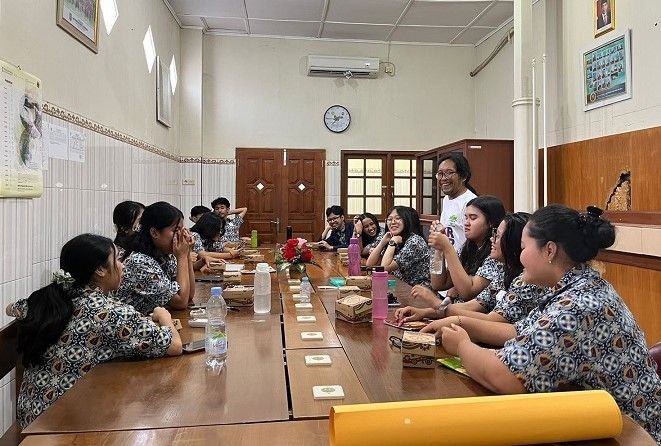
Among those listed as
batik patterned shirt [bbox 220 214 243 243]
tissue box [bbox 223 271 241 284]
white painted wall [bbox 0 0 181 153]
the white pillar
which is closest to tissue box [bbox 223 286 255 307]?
tissue box [bbox 223 271 241 284]

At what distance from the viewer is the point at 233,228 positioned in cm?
689

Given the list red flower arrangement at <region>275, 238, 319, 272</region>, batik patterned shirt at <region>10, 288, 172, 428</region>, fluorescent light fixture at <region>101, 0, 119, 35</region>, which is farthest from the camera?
fluorescent light fixture at <region>101, 0, 119, 35</region>

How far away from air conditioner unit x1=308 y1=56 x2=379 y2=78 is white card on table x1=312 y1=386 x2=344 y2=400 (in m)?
6.56

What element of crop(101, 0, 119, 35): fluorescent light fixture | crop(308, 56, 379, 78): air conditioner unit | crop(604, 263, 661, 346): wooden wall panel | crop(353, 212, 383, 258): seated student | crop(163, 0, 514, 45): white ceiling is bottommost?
crop(604, 263, 661, 346): wooden wall panel

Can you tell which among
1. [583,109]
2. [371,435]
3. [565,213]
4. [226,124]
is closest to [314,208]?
[226,124]

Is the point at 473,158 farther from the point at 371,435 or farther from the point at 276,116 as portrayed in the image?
the point at 371,435

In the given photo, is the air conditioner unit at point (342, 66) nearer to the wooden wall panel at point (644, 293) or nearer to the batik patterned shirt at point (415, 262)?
the batik patterned shirt at point (415, 262)

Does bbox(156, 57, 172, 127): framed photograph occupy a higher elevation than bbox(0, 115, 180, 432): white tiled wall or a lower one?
higher

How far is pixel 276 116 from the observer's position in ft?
24.7

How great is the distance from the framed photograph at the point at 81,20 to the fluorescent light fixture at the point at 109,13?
23 cm

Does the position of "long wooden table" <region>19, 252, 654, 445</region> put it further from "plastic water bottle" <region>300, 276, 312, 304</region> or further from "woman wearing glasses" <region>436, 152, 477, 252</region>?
"woman wearing glasses" <region>436, 152, 477, 252</region>

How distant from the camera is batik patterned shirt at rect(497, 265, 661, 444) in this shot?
127 cm

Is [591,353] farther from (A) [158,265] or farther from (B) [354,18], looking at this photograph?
(B) [354,18]

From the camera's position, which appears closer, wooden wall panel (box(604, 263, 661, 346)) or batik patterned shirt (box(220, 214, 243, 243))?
wooden wall panel (box(604, 263, 661, 346))
